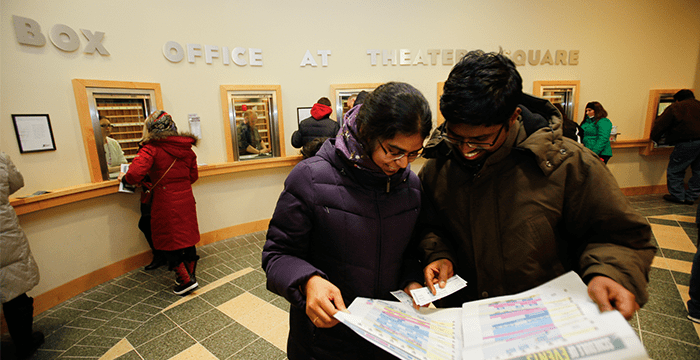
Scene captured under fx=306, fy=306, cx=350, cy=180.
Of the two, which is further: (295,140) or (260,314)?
(295,140)

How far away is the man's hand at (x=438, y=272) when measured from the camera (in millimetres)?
1166

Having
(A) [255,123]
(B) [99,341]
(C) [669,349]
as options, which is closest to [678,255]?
(C) [669,349]

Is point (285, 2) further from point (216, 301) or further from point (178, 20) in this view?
point (216, 301)

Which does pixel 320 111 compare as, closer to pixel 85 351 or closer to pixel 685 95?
pixel 85 351

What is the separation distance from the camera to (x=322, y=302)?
38.3 inches

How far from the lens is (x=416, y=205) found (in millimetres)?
1281

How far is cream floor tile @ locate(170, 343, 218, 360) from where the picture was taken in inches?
95.7

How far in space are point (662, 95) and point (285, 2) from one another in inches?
316

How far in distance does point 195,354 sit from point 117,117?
Answer: 10.4 feet

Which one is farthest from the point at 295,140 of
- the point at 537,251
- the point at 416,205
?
the point at 537,251

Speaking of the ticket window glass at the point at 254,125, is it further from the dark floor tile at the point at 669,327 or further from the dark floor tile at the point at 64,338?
the dark floor tile at the point at 669,327

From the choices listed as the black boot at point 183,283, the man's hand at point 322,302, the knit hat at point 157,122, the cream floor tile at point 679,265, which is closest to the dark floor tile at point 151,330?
the black boot at point 183,283

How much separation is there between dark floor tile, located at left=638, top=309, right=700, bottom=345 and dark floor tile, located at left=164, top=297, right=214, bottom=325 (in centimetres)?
394

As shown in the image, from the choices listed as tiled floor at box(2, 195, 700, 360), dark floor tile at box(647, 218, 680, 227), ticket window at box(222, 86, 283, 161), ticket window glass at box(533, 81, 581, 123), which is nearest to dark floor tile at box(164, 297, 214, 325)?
tiled floor at box(2, 195, 700, 360)
